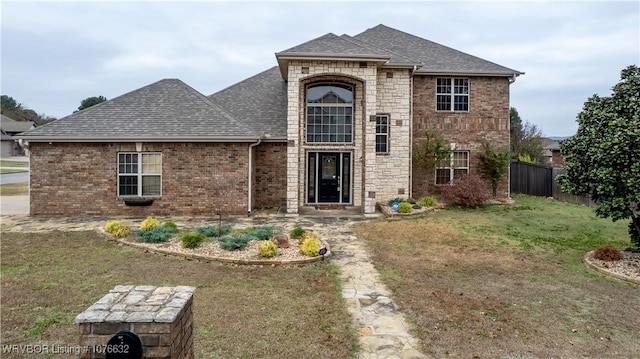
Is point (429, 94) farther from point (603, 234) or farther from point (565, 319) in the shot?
point (565, 319)

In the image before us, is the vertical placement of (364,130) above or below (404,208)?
above

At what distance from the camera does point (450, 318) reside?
4.87 metres

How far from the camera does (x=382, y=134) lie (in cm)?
1553

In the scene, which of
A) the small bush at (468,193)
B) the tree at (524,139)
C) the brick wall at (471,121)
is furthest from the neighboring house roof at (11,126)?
the tree at (524,139)

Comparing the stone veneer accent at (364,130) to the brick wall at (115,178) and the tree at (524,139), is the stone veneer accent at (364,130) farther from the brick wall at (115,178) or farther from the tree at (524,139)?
the tree at (524,139)

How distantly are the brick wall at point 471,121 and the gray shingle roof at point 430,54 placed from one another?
46 cm

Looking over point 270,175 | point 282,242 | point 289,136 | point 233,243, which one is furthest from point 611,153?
point 270,175

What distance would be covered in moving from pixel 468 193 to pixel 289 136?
24.6 feet

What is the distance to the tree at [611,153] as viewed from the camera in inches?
275

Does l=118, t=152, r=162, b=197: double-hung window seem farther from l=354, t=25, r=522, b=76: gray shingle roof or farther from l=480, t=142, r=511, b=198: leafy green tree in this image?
l=480, t=142, r=511, b=198: leafy green tree

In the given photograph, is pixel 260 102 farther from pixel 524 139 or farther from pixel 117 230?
pixel 524 139

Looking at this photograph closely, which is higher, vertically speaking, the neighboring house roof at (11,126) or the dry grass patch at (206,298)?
the neighboring house roof at (11,126)

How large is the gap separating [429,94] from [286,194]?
793cm

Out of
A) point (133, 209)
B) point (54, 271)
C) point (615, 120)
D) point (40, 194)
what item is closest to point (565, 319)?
point (615, 120)
